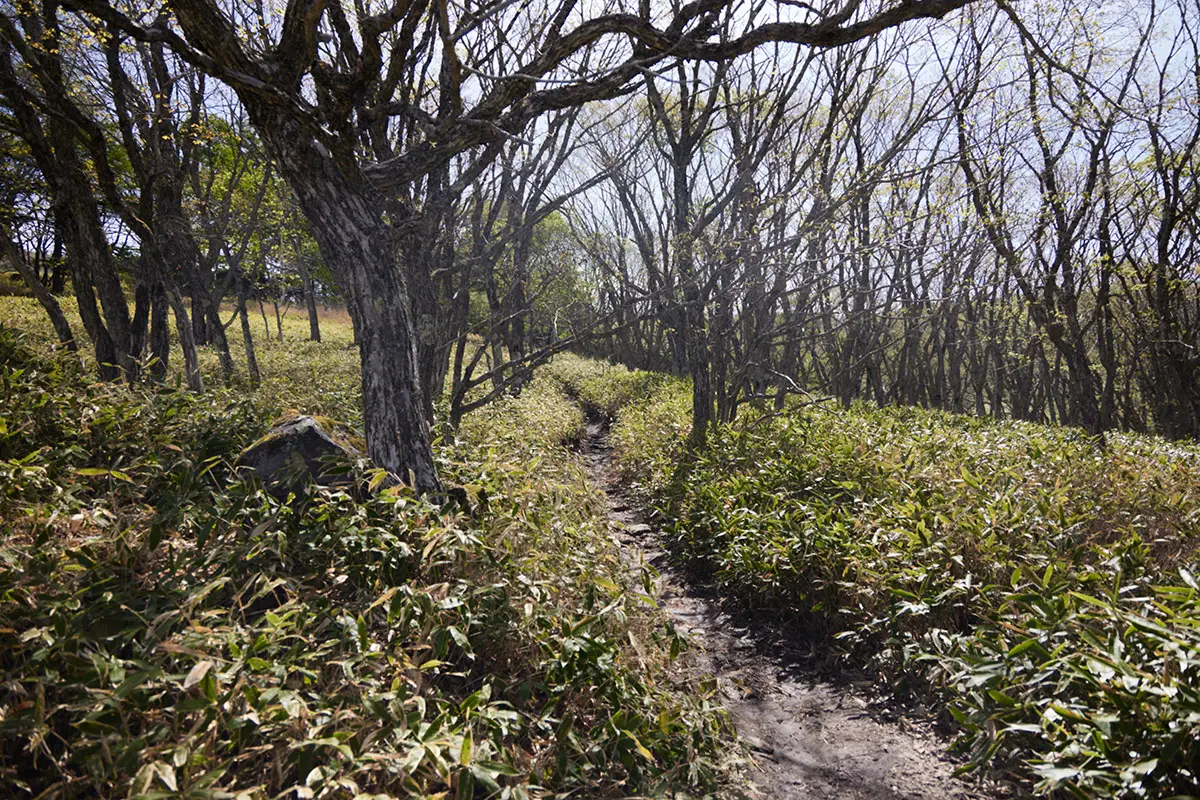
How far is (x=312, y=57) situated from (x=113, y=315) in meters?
4.72

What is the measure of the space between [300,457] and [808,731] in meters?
3.35

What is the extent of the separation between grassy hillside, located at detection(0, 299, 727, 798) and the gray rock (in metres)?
0.16

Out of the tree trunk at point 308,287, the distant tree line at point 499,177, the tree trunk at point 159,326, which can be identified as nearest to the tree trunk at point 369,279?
the distant tree line at point 499,177

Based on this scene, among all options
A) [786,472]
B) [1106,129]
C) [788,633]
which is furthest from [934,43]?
[788,633]

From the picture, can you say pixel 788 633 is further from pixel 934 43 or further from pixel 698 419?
pixel 934 43

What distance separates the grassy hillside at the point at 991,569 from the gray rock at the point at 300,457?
10.4 feet

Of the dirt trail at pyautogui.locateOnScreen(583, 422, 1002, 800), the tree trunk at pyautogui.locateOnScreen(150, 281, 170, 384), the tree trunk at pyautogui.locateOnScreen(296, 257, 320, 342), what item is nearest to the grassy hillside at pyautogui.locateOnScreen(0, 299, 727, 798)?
the dirt trail at pyautogui.locateOnScreen(583, 422, 1002, 800)

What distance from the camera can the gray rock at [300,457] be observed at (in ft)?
11.2

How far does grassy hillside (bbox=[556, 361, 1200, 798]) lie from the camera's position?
2.17 meters

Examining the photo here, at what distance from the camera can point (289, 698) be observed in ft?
6.48

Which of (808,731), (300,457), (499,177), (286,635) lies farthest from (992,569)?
(499,177)

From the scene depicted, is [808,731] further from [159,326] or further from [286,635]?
[159,326]

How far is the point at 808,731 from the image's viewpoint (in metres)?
3.36

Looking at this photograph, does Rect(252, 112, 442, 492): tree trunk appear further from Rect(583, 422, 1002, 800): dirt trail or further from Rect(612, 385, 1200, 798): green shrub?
Rect(612, 385, 1200, 798): green shrub
